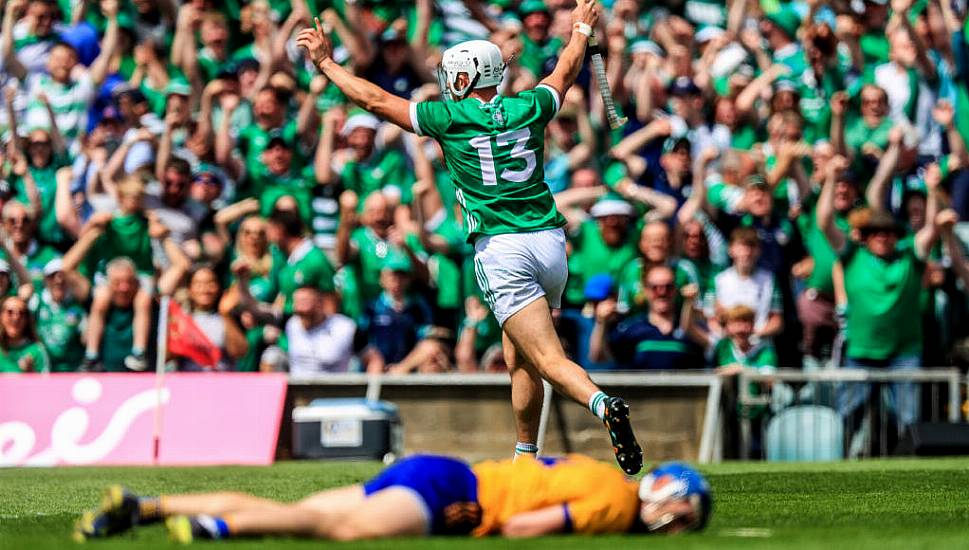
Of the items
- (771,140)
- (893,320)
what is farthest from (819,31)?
(893,320)

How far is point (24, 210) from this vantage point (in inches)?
675

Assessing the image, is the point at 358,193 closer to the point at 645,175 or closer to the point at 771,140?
the point at 645,175

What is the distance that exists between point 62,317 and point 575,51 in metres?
7.75

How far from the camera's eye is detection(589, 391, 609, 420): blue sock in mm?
9156

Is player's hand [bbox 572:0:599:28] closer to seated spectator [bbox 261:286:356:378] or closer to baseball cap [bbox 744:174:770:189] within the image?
baseball cap [bbox 744:174:770:189]

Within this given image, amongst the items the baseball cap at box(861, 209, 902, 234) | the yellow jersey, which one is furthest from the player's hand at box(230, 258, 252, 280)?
the yellow jersey

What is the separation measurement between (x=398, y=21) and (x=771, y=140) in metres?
4.10

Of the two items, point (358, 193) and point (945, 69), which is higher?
point (945, 69)

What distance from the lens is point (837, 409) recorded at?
15.3m

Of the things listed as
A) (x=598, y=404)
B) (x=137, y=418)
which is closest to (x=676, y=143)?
(x=137, y=418)

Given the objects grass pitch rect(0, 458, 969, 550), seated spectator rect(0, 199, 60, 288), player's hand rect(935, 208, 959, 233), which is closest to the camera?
grass pitch rect(0, 458, 969, 550)

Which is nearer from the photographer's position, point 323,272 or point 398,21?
point 323,272

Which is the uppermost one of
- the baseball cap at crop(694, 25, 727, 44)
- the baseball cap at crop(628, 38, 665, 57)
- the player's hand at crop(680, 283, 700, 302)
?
the baseball cap at crop(694, 25, 727, 44)

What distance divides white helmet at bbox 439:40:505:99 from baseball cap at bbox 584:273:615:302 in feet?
18.1
